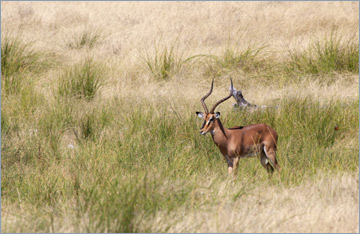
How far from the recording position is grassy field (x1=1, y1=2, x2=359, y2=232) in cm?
435

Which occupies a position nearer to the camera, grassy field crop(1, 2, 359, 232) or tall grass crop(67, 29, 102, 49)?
grassy field crop(1, 2, 359, 232)

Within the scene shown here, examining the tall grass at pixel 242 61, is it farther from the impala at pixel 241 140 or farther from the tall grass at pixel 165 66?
the impala at pixel 241 140

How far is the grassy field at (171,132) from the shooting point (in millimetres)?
4352

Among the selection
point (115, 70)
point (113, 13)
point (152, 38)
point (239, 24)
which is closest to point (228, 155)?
point (115, 70)

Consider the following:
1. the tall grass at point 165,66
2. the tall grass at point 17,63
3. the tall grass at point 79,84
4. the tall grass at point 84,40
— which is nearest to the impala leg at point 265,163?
the tall grass at point 79,84

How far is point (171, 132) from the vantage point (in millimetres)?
6664

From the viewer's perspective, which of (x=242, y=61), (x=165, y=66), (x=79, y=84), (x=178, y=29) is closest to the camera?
(x=79, y=84)

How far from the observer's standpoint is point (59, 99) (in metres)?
8.17

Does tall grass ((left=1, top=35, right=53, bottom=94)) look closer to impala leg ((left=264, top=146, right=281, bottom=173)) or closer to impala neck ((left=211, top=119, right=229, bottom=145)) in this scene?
impala neck ((left=211, top=119, right=229, bottom=145))

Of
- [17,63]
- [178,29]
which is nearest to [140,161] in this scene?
[17,63]

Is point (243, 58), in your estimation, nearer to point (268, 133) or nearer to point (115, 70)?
point (115, 70)

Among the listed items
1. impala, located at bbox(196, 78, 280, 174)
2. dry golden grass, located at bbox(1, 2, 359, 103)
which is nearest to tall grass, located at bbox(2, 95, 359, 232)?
impala, located at bbox(196, 78, 280, 174)

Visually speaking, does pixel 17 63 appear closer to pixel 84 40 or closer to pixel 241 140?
pixel 84 40

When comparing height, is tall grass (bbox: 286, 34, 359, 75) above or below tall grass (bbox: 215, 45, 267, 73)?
above
